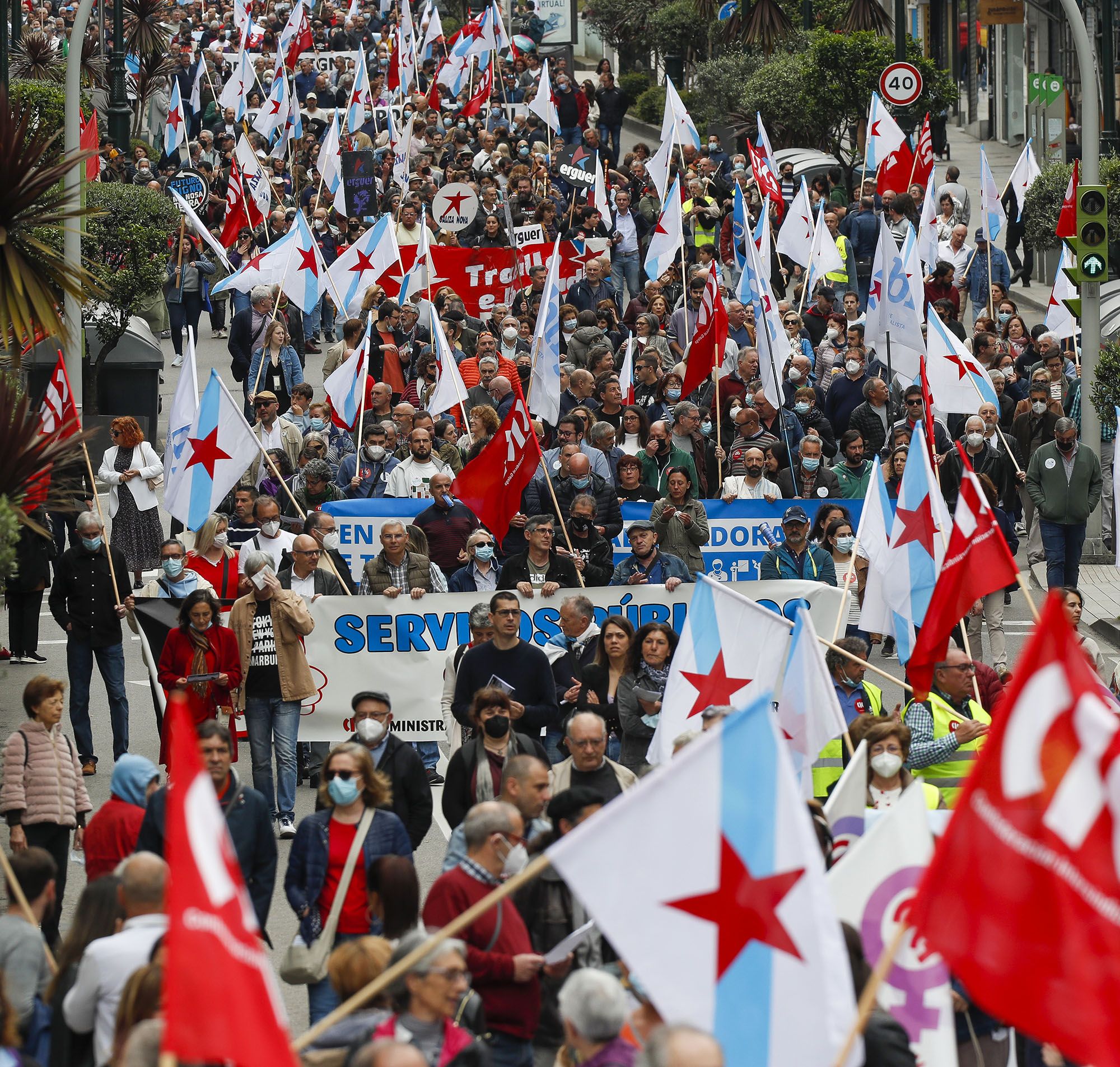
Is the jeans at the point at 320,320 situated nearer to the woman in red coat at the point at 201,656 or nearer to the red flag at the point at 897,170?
the red flag at the point at 897,170

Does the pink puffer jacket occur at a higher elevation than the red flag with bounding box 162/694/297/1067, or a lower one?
lower

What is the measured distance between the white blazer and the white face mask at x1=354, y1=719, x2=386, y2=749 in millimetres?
6715

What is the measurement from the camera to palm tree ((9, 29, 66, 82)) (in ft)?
131

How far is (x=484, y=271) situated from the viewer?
23.2 m

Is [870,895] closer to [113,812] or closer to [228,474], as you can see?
[113,812]

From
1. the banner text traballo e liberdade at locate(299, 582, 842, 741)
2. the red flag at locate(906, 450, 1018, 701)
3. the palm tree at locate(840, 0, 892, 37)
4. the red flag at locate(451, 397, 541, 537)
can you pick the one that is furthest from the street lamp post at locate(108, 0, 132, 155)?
the red flag at locate(906, 450, 1018, 701)

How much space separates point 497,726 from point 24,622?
22.8 feet

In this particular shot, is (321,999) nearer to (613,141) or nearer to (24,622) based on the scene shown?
(24,622)

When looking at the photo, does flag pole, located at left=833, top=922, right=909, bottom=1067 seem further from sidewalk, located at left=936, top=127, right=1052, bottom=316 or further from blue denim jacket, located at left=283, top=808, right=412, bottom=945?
sidewalk, located at left=936, top=127, right=1052, bottom=316

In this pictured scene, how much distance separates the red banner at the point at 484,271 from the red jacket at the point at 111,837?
47.8ft

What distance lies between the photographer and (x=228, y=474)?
1484 centimetres

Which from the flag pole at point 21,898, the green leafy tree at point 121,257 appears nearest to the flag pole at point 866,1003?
the flag pole at point 21,898

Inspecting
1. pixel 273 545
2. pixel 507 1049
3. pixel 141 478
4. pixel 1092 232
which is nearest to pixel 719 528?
pixel 273 545

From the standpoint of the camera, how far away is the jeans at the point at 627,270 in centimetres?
2750
